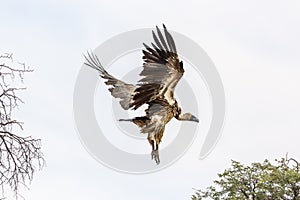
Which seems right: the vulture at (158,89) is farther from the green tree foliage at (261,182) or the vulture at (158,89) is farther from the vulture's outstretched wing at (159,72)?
the green tree foliage at (261,182)

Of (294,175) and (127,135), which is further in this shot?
(294,175)

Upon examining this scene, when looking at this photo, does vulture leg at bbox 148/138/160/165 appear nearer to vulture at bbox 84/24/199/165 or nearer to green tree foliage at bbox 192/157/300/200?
vulture at bbox 84/24/199/165

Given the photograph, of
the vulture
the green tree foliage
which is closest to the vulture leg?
the vulture

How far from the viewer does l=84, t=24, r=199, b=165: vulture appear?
6504 millimetres

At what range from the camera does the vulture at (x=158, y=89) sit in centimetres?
650

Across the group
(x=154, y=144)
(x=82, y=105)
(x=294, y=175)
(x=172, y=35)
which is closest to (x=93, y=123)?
(x=82, y=105)

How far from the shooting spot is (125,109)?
22.5ft

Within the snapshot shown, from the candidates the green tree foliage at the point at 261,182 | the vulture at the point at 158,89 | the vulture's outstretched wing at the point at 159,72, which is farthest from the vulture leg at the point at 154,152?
the green tree foliage at the point at 261,182

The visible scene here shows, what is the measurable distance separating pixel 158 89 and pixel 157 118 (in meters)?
0.37

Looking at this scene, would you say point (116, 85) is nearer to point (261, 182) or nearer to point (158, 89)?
point (158, 89)

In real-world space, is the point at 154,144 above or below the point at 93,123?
below

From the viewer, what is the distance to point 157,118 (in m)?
6.49

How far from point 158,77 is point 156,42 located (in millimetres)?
430

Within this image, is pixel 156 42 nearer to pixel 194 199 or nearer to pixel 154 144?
pixel 154 144
